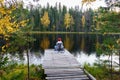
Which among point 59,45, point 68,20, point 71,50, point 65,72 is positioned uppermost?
point 59,45

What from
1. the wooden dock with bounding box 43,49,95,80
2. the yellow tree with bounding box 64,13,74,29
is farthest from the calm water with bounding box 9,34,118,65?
the yellow tree with bounding box 64,13,74,29

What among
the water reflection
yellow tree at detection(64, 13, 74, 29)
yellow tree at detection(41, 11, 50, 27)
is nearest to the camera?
the water reflection

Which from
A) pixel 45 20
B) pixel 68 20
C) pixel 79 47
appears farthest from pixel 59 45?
pixel 68 20

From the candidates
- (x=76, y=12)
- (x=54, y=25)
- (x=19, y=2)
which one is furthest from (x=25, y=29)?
(x=76, y=12)

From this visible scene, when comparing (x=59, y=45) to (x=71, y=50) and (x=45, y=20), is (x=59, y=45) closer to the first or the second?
(x=71, y=50)

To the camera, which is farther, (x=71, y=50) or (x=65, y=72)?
(x=71, y=50)

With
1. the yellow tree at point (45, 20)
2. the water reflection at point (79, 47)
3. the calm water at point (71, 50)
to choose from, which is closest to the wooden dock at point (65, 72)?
the calm water at point (71, 50)

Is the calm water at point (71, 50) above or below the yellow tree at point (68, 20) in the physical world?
below

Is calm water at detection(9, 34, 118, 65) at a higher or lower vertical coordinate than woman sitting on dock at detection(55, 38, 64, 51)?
lower

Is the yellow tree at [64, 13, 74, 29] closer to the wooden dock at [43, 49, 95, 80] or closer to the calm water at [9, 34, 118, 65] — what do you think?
the calm water at [9, 34, 118, 65]

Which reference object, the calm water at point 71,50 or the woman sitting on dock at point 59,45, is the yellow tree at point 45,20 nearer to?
the calm water at point 71,50

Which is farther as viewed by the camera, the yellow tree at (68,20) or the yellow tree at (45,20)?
the yellow tree at (68,20)

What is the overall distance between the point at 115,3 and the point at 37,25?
261 feet

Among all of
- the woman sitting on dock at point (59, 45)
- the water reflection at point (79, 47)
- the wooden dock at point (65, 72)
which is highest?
the woman sitting on dock at point (59, 45)
